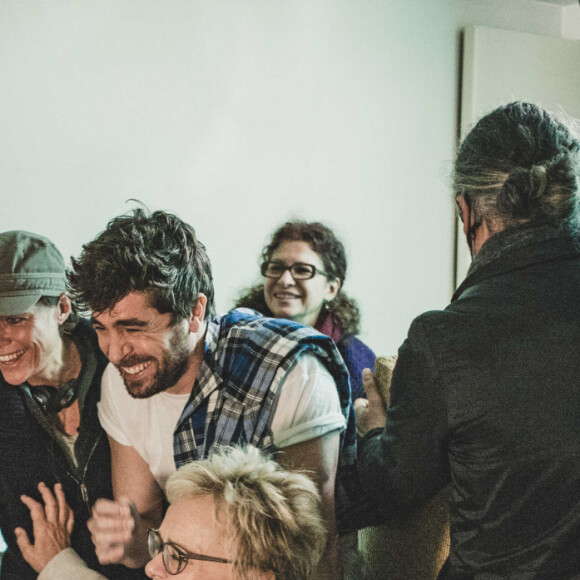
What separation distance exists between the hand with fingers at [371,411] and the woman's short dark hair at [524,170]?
22.1 inches

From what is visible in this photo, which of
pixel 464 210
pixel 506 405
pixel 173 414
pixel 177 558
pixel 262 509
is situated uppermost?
pixel 464 210

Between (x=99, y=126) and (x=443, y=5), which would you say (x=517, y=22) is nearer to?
(x=443, y=5)

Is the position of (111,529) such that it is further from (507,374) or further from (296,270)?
(296,270)

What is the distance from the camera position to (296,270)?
3.07m

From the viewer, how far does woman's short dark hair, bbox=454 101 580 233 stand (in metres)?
1.26

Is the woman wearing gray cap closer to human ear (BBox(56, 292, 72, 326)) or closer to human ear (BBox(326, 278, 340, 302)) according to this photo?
human ear (BBox(56, 292, 72, 326))

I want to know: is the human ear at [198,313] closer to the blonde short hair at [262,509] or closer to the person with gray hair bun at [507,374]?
the blonde short hair at [262,509]

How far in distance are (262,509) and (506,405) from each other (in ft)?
1.68

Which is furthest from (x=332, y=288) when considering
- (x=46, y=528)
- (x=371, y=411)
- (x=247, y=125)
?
(x=46, y=528)

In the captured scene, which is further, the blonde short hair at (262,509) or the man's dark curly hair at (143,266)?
the man's dark curly hair at (143,266)

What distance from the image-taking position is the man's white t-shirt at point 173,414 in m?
1.61

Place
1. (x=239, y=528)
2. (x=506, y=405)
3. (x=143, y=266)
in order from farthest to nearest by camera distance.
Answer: (x=143, y=266) < (x=239, y=528) < (x=506, y=405)

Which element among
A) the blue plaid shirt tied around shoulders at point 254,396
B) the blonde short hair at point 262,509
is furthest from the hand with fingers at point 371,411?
the blonde short hair at point 262,509

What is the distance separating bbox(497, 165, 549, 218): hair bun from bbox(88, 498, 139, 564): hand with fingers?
1187 mm
